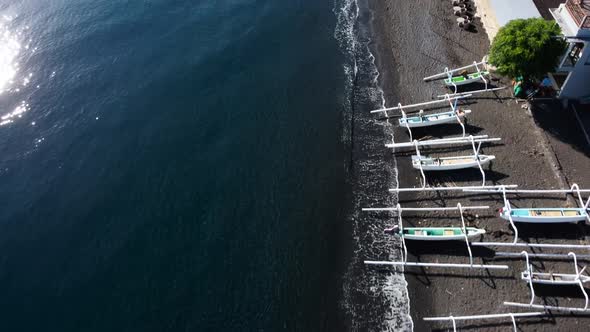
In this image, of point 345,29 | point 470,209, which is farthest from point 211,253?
point 345,29

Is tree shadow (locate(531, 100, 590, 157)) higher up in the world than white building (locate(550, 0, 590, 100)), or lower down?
lower down

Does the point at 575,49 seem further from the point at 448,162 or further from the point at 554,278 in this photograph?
the point at 554,278

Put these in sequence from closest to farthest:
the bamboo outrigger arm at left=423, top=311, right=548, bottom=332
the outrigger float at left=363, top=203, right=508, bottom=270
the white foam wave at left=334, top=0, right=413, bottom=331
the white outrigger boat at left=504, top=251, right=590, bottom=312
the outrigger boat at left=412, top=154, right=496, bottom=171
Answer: the bamboo outrigger arm at left=423, top=311, right=548, bottom=332
the white outrigger boat at left=504, top=251, right=590, bottom=312
the white foam wave at left=334, top=0, right=413, bottom=331
the outrigger float at left=363, top=203, right=508, bottom=270
the outrigger boat at left=412, top=154, right=496, bottom=171

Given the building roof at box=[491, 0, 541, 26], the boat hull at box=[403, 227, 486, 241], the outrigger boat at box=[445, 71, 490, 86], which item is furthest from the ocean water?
the building roof at box=[491, 0, 541, 26]

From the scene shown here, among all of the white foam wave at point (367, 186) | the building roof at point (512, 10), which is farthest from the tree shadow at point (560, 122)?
the white foam wave at point (367, 186)

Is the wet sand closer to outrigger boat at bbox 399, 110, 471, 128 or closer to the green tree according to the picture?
outrigger boat at bbox 399, 110, 471, 128

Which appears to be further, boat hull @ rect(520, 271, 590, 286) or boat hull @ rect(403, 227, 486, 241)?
boat hull @ rect(403, 227, 486, 241)
